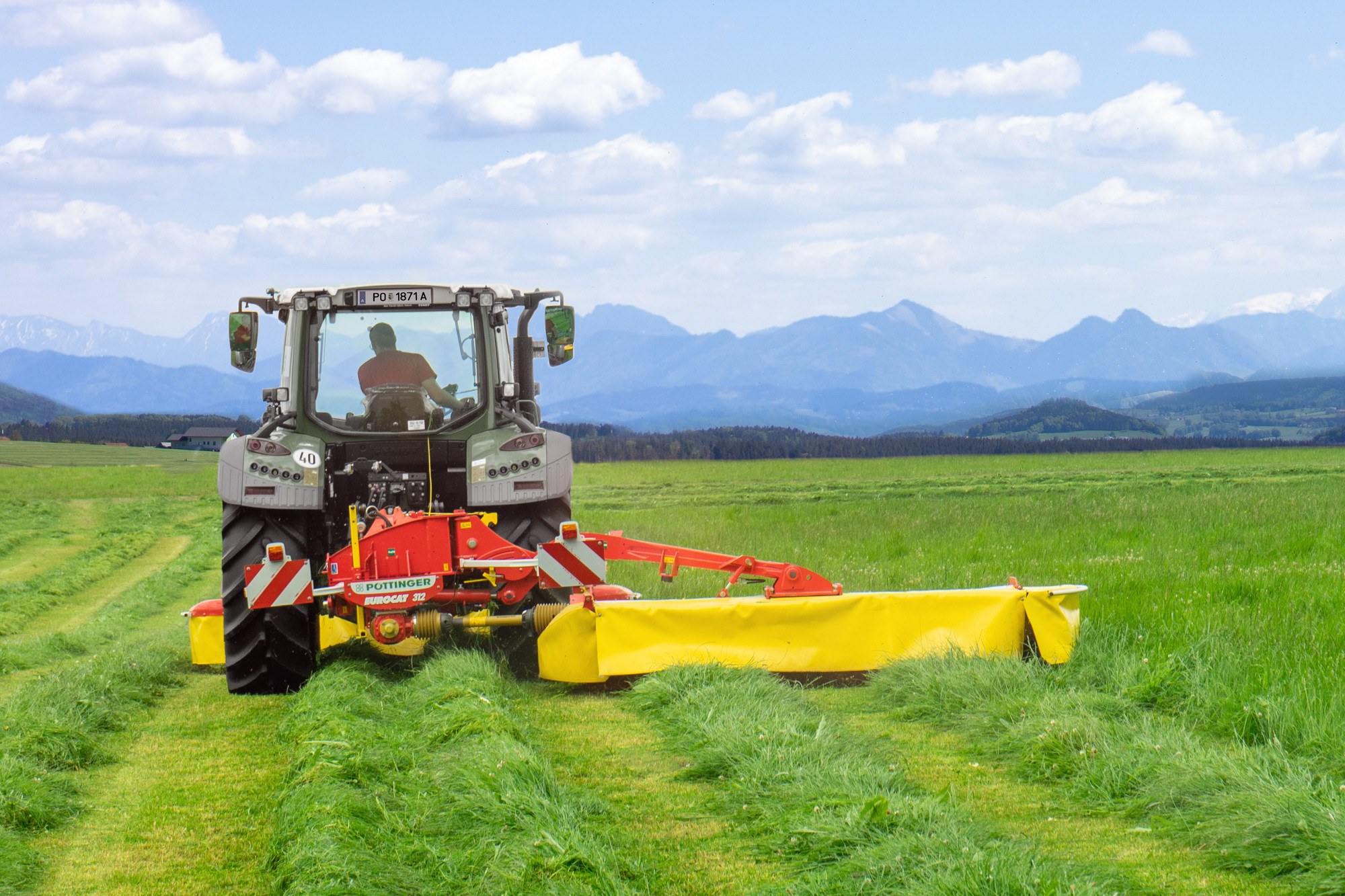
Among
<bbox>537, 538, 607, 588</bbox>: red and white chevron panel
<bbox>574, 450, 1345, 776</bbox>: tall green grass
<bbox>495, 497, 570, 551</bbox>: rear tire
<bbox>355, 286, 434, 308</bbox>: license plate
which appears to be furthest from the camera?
<bbox>355, 286, 434, 308</bbox>: license plate

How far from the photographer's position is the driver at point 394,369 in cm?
838

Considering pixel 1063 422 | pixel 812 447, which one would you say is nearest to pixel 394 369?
pixel 812 447

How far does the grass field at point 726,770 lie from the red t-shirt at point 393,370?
1.99 metres

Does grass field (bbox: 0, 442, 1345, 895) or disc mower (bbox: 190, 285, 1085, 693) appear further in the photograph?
disc mower (bbox: 190, 285, 1085, 693)

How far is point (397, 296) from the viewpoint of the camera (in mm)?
8297

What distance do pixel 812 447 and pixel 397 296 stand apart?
7484 cm

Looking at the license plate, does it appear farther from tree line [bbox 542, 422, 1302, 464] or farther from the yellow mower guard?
tree line [bbox 542, 422, 1302, 464]

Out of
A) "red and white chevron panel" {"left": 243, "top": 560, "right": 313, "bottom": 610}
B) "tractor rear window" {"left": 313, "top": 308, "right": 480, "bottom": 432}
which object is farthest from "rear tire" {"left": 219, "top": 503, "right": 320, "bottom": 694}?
"tractor rear window" {"left": 313, "top": 308, "right": 480, "bottom": 432}

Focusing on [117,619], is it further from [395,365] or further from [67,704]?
[67,704]

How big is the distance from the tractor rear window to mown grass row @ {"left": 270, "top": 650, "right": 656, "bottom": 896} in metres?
2.33

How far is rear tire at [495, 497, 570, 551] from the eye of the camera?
7891 mm

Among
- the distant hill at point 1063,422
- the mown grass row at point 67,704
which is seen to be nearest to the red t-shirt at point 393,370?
the mown grass row at point 67,704

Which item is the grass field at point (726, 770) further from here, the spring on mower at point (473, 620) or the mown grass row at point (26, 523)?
the mown grass row at point (26, 523)

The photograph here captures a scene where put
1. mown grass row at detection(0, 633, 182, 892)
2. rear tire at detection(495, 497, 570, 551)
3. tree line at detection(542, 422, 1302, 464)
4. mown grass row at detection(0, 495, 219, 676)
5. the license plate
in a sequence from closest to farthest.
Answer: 1. mown grass row at detection(0, 633, 182, 892)
2. rear tire at detection(495, 497, 570, 551)
3. the license plate
4. mown grass row at detection(0, 495, 219, 676)
5. tree line at detection(542, 422, 1302, 464)
